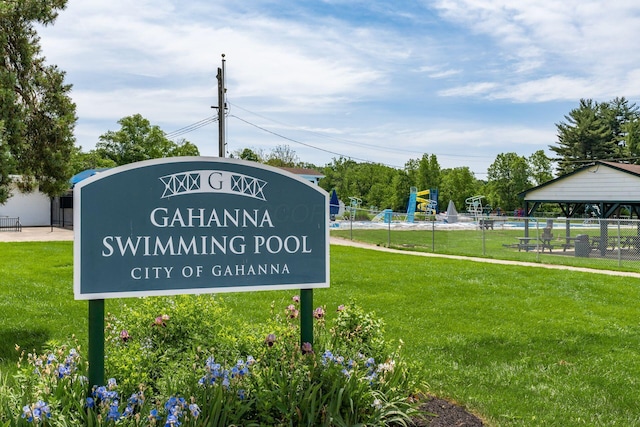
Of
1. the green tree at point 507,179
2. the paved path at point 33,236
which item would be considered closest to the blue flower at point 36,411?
the paved path at point 33,236

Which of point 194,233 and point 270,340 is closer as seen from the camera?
point 194,233

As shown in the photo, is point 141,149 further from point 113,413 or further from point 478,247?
point 113,413

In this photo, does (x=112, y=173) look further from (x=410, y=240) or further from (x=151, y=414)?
(x=410, y=240)

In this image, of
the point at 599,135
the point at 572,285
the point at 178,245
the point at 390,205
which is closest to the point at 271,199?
the point at 178,245

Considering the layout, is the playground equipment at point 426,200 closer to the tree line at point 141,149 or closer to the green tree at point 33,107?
the tree line at point 141,149

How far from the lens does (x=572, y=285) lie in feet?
36.3

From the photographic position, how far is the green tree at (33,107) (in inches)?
262

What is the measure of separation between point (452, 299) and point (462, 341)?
260 centimetres

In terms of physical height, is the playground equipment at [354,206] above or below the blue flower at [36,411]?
above

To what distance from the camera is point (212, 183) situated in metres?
4.03

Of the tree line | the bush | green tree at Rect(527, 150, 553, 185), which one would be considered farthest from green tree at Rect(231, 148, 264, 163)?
the bush

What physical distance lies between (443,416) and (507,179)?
5480 centimetres

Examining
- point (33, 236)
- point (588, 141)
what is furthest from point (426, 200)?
point (33, 236)

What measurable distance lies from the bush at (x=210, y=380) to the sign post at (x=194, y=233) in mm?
241
